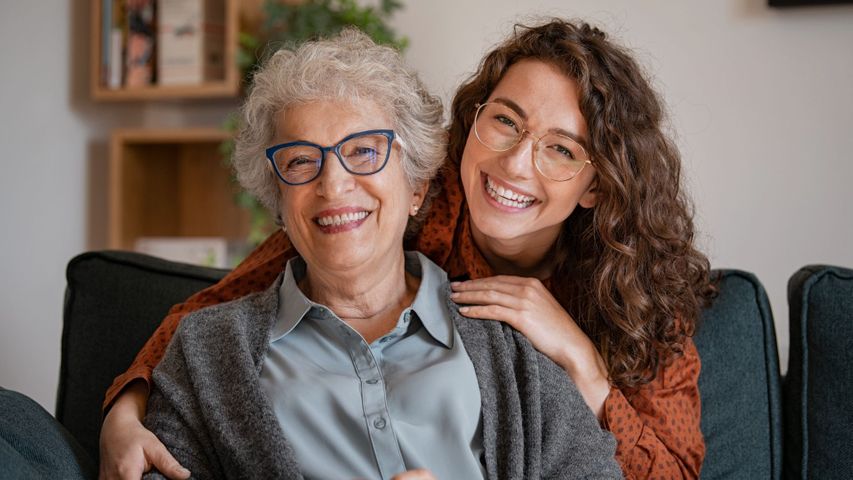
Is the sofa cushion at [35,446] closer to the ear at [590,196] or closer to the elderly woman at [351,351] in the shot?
the elderly woman at [351,351]

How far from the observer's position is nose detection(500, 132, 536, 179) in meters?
1.65

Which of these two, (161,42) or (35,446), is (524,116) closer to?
(35,446)

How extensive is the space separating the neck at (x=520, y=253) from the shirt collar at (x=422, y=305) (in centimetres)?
18

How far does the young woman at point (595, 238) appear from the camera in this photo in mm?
1602

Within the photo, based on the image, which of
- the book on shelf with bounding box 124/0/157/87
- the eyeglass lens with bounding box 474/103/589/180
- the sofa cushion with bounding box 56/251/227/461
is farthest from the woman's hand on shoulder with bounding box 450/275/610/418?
the book on shelf with bounding box 124/0/157/87

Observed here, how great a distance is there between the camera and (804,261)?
2.69m

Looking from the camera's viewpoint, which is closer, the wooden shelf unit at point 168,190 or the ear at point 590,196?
the ear at point 590,196

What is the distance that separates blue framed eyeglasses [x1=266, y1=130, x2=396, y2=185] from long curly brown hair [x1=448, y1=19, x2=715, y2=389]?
398 millimetres

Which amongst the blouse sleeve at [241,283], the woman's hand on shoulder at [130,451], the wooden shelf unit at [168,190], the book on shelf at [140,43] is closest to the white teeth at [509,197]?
the blouse sleeve at [241,283]

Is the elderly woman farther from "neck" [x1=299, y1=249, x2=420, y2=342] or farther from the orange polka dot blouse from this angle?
the orange polka dot blouse

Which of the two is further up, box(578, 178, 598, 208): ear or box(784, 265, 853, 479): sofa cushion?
box(578, 178, 598, 208): ear

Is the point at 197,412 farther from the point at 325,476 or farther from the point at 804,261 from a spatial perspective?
the point at 804,261

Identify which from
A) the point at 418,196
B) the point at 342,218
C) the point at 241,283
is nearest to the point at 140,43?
the point at 241,283

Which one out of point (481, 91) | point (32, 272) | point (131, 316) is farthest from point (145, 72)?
point (481, 91)
